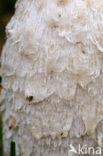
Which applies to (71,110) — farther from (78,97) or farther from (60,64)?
(60,64)

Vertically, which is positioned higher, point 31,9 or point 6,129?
point 31,9

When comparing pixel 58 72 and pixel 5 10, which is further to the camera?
pixel 5 10

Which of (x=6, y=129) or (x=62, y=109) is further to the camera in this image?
(x=6, y=129)

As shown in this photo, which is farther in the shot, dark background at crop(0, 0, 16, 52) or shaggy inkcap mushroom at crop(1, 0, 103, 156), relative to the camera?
dark background at crop(0, 0, 16, 52)

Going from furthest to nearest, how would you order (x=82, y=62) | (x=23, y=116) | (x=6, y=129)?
(x=6, y=129) < (x=23, y=116) < (x=82, y=62)

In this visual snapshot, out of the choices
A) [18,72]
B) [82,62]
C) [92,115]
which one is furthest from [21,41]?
[92,115]

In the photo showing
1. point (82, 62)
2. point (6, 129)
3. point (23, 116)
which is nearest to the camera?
point (82, 62)

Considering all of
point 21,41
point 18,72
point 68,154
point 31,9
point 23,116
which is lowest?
point 68,154

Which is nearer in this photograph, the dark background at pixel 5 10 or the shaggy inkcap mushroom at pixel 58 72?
the shaggy inkcap mushroom at pixel 58 72
